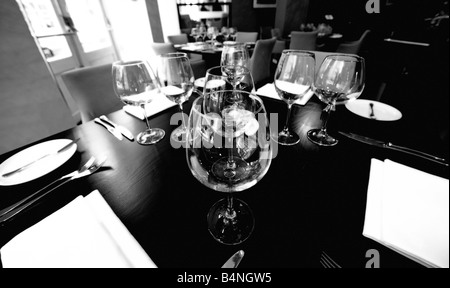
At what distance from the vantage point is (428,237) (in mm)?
262

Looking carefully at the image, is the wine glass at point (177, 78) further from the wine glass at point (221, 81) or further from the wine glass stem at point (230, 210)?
the wine glass stem at point (230, 210)

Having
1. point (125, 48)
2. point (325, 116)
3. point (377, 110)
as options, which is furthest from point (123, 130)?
point (125, 48)

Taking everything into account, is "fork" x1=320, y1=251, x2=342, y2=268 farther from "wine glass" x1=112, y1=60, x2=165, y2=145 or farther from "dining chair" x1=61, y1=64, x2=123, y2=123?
"dining chair" x1=61, y1=64, x2=123, y2=123

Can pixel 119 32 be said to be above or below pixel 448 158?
above

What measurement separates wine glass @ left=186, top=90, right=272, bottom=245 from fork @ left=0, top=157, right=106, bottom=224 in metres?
0.29

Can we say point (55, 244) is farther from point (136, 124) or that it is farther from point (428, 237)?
point (428, 237)

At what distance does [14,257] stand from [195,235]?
249 millimetres

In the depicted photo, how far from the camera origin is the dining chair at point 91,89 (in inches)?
34.9

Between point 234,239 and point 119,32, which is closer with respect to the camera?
point 234,239

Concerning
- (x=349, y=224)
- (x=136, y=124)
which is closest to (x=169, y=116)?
(x=136, y=124)

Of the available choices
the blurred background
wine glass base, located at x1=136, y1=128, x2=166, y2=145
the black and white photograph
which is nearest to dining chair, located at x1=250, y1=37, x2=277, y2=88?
the blurred background

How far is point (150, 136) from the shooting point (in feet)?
1.84
